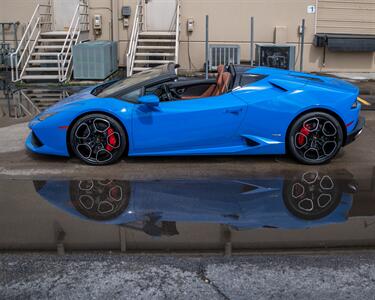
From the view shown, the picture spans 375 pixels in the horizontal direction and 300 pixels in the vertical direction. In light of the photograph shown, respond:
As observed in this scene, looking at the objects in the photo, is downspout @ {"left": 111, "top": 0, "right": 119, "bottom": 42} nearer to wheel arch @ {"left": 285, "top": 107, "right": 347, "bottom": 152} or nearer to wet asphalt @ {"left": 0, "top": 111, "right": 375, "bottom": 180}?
wet asphalt @ {"left": 0, "top": 111, "right": 375, "bottom": 180}

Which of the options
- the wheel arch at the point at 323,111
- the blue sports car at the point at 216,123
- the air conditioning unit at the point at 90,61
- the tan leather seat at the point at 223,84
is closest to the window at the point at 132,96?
the blue sports car at the point at 216,123

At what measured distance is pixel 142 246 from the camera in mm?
4328

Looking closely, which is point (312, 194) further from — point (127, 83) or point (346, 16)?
point (346, 16)

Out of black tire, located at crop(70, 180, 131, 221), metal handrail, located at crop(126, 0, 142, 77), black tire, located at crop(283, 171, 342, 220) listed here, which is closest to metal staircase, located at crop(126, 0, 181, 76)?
metal handrail, located at crop(126, 0, 142, 77)

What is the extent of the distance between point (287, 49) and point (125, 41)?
470 cm

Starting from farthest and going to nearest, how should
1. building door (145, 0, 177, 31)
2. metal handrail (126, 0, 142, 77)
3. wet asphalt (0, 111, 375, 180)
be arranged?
building door (145, 0, 177, 31)
metal handrail (126, 0, 142, 77)
wet asphalt (0, 111, 375, 180)

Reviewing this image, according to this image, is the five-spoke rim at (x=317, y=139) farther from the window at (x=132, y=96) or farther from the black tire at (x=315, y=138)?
the window at (x=132, y=96)

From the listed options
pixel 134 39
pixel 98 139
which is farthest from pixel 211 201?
pixel 134 39

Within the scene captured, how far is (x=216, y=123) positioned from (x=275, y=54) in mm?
9034

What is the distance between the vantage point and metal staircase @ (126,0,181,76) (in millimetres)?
14484

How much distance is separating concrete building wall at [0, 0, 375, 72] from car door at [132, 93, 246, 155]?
9752mm

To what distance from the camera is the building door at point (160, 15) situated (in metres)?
15.7

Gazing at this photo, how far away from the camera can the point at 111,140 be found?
6.53 metres

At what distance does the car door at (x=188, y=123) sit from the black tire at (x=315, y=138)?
71 centimetres
